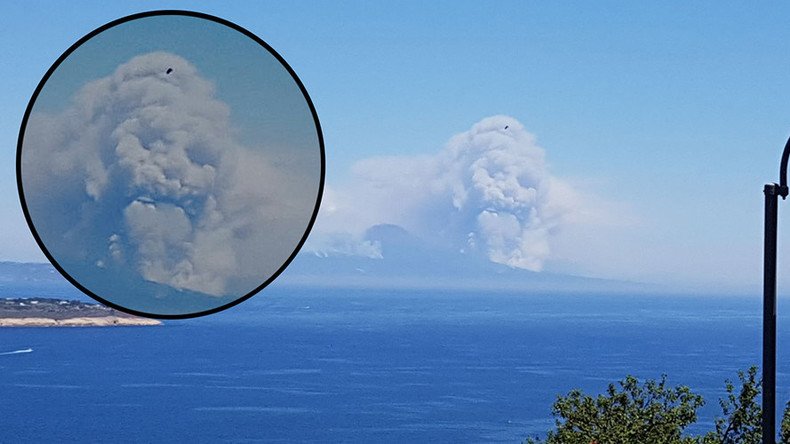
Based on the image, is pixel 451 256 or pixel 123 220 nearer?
pixel 123 220

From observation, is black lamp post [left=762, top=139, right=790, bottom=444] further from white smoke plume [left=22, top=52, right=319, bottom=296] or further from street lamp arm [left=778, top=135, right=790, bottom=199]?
white smoke plume [left=22, top=52, right=319, bottom=296]

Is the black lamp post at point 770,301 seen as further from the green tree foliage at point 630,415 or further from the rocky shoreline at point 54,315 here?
the rocky shoreline at point 54,315

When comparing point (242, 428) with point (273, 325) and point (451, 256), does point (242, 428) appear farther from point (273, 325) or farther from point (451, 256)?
point (451, 256)

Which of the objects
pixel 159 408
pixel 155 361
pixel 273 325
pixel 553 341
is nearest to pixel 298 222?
pixel 159 408

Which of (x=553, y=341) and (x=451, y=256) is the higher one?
(x=451, y=256)

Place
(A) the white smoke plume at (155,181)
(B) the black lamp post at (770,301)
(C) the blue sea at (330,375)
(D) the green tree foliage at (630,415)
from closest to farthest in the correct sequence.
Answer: (A) the white smoke plume at (155,181) < (B) the black lamp post at (770,301) < (D) the green tree foliage at (630,415) < (C) the blue sea at (330,375)

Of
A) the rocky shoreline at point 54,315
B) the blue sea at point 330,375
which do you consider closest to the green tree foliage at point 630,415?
the blue sea at point 330,375
